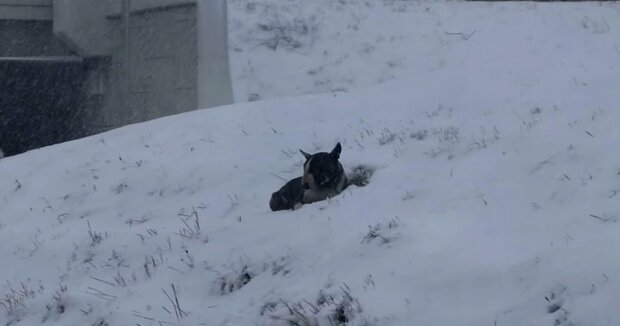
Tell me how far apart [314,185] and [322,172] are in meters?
0.15

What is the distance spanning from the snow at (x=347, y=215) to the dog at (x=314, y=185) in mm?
185

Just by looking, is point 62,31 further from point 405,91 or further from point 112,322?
point 112,322

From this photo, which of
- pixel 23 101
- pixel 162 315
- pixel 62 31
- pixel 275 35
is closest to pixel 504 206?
pixel 162 315

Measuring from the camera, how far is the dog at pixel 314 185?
8133 millimetres

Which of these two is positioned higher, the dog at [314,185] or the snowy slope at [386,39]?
the dog at [314,185]

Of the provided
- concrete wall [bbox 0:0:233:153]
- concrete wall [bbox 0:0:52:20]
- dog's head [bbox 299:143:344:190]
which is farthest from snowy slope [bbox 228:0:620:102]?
dog's head [bbox 299:143:344:190]

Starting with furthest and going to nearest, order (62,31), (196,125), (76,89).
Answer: (76,89) → (62,31) → (196,125)

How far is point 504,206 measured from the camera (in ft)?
22.4

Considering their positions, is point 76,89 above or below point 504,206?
below

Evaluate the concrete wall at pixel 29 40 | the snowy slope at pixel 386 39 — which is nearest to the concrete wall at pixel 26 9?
the concrete wall at pixel 29 40

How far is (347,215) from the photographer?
24.3ft

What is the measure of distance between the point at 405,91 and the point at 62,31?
402 inches

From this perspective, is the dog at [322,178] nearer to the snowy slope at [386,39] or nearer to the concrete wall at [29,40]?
the snowy slope at [386,39]

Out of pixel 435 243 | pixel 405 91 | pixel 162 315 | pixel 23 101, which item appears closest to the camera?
pixel 435 243
